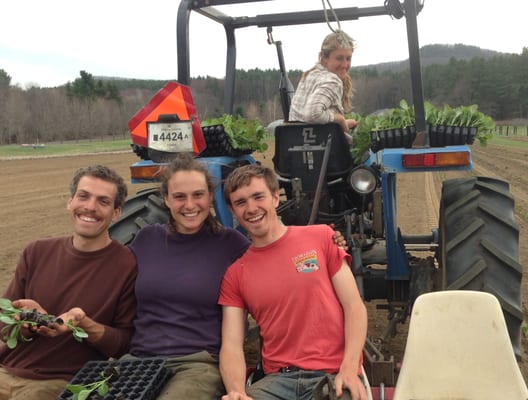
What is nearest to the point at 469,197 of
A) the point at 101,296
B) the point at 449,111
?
the point at 449,111

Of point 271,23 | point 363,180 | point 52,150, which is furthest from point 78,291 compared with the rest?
point 52,150

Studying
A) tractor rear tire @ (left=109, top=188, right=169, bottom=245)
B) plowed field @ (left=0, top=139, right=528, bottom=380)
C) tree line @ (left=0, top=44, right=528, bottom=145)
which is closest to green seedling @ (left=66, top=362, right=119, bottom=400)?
tractor rear tire @ (left=109, top=188, right=169, bottom=245)

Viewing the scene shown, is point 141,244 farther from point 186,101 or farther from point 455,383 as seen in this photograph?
point 455,383

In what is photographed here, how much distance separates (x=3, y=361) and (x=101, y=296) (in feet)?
1.65

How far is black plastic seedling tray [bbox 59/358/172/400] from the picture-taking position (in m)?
2.10

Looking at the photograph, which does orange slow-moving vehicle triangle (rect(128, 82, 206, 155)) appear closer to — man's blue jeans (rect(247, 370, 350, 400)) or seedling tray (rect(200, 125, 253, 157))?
seedling tray (rect(200, 125, 253, 157))

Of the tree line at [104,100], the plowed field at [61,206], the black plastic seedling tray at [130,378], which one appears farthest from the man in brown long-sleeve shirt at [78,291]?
the tree line at [104,100]

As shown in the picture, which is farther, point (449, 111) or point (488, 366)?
point (449, 111)

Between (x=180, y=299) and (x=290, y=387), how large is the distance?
0.60m

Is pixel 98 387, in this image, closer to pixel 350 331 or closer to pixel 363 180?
pixel 350 331

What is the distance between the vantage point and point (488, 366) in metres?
2.39

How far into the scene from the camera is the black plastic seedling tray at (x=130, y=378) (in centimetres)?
210

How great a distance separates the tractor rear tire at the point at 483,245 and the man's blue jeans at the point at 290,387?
3.40 ft

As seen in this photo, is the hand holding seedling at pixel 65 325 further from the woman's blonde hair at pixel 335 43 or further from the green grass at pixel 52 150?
the green grass at pixel 52 150
